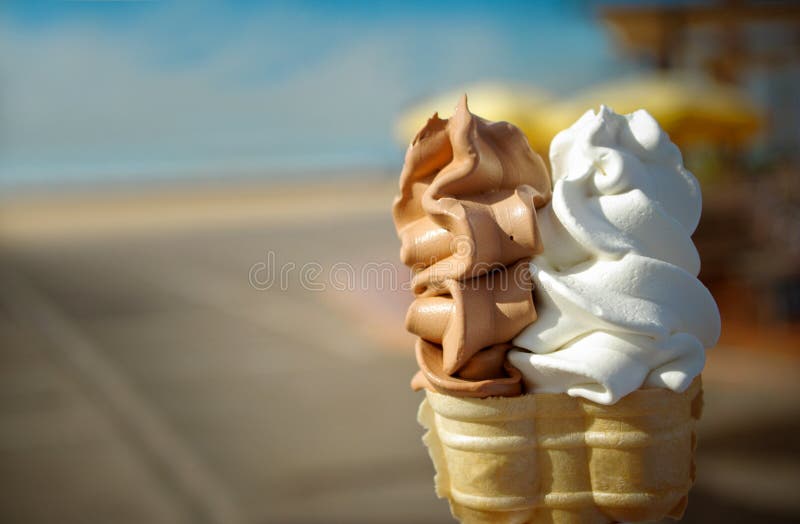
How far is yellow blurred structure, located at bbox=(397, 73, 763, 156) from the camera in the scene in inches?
365

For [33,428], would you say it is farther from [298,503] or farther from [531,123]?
[531,123]

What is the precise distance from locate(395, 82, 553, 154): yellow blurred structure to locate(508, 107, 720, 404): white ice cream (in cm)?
739

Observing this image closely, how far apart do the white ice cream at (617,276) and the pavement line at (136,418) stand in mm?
3038

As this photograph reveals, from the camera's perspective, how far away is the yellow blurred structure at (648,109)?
365 inches

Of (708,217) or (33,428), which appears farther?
(708,217)

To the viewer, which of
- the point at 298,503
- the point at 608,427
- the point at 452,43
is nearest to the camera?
the point at 608,427

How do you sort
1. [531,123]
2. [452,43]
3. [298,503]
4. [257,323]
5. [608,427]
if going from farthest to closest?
[452,43], [531,123], [257,323], [298,503], [608,427]

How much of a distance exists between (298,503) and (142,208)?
69.4 feet

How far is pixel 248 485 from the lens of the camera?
15.5 ft

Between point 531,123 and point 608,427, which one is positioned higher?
point 531,123

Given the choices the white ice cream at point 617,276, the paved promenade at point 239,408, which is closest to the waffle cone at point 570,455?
the white ice cream at point 617,276

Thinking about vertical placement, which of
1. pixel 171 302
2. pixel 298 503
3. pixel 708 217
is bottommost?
pixel 298 503

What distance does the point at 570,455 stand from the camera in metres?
1.80

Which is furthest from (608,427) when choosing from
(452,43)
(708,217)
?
(452,43)
